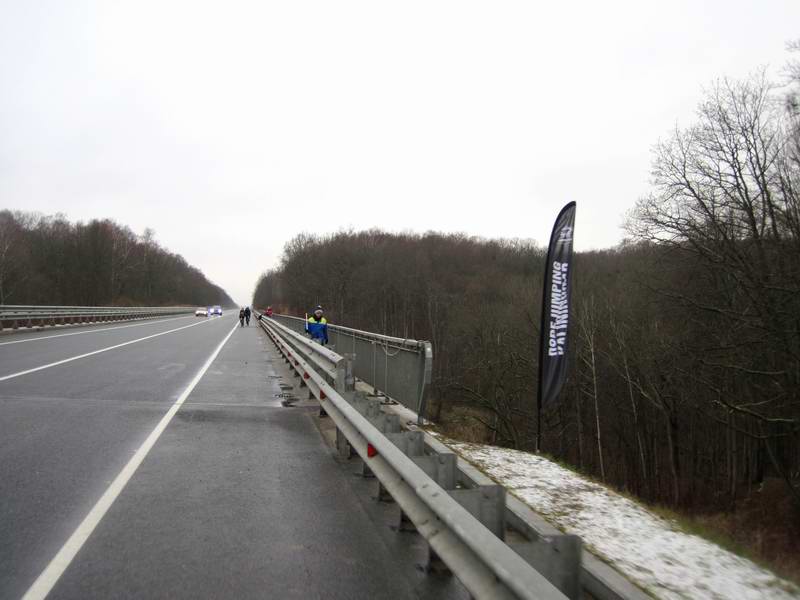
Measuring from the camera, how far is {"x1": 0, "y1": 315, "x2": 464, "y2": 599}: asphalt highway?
11.2 ft

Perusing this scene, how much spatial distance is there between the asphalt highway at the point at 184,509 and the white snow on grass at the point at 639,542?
3.83 feet

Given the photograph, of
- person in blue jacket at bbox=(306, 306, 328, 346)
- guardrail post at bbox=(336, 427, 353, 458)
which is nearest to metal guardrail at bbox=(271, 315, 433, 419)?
guardrail post at bbox=(336, 427, 353, 458)

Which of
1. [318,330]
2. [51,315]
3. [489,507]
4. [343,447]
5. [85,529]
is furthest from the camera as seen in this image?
[51,315]

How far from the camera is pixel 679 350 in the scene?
76.9ft

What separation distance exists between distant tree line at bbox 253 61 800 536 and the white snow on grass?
7446 mm

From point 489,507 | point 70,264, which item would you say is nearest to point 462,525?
point 489,507

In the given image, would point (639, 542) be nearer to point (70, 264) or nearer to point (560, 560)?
point (560, 560)

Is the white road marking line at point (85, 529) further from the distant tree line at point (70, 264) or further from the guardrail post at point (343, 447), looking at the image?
the distant tree line at point (70, 264)

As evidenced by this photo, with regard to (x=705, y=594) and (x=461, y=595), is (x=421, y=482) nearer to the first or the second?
(x=461, y=595)

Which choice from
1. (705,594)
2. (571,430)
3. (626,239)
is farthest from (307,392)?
(571,430)

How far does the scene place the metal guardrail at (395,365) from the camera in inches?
276

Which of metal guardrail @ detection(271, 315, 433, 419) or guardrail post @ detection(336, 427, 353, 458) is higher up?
metal guardrail @ detection(271, 315, 433, 419)

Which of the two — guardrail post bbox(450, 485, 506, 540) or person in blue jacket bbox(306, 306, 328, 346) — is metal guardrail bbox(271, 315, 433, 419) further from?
guardrail post bbox(450, 485, 506, 540)

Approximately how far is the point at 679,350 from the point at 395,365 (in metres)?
19.0
